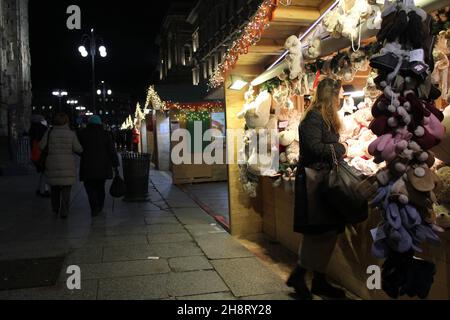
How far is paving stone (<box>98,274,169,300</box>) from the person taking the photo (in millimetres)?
4227

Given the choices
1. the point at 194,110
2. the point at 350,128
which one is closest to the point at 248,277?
the point at 350,128

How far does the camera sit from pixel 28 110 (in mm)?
38031

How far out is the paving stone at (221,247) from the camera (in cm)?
562

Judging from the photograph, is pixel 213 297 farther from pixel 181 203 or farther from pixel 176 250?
pixel 181 203

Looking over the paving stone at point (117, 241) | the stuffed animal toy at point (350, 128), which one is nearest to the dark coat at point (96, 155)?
the paving stone at point (117, 241)

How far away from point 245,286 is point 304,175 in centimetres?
135

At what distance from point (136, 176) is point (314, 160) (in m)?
6.53

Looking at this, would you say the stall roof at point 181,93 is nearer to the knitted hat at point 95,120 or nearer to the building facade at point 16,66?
the knitted hat at point 95,120

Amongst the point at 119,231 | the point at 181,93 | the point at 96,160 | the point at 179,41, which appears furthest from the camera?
the point at 179,41

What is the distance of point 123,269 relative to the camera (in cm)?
507

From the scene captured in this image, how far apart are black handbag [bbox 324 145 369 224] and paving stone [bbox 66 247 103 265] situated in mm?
3116

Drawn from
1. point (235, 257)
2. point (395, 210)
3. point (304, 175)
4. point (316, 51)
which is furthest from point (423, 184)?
point (235, 257)

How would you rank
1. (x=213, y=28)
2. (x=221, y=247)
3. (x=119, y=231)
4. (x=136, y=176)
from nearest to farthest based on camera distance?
(x=221, y=247), (x=119, y=231), (x=136, y=176), (x=213, y=28)
